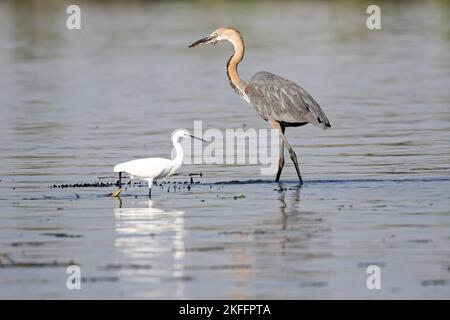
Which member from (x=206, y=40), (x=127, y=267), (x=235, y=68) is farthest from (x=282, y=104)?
(x=127, y=267)

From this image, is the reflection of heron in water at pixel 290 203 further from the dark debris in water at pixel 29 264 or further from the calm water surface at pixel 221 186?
the dark debris in water at pixel 29 264

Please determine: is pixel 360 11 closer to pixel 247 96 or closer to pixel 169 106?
pixel 169 106

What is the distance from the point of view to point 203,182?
739 inches

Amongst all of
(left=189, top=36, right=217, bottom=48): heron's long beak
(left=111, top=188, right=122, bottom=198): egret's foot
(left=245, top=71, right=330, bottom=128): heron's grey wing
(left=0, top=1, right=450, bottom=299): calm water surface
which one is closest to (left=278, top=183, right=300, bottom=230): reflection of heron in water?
(left=0, top=1, right=450, bottom=299): calm water surface

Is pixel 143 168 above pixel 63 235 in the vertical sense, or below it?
above

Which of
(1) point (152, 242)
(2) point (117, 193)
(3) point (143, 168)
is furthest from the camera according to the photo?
(2) point (117, 193)

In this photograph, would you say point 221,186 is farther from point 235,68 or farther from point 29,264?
point 29,264

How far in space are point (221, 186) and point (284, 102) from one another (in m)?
1.74

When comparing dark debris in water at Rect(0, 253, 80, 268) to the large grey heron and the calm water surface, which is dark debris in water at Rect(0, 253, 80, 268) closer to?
the calm water surface

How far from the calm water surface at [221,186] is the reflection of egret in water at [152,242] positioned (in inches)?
1.2

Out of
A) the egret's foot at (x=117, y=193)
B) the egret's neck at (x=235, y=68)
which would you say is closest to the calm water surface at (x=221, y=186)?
the egret's foot at (x=117, y=193)

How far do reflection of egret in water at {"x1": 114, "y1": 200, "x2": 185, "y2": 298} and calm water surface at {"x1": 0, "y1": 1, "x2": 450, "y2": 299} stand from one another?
30mm

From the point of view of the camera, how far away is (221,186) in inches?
718

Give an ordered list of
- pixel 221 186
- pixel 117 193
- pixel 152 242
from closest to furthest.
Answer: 1. pixel 152 242
2. pixel 117 193
3. pixel 221 186
